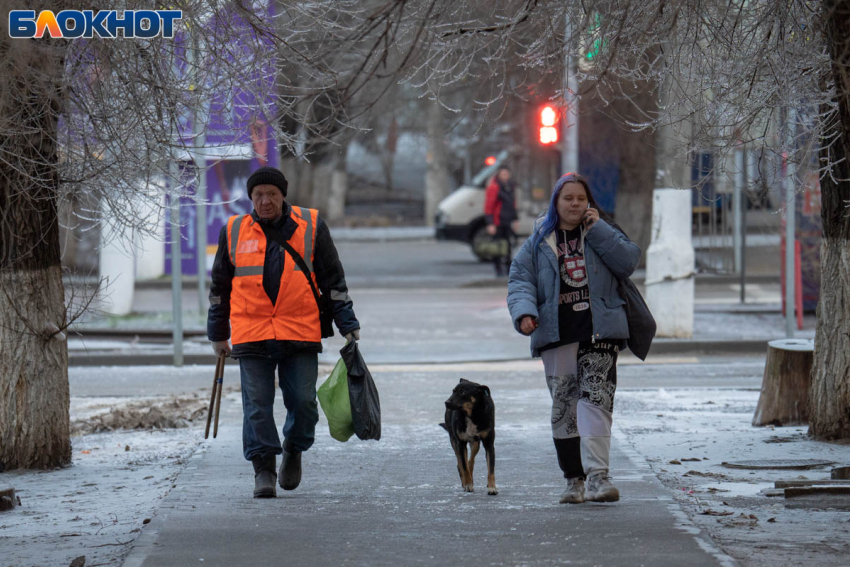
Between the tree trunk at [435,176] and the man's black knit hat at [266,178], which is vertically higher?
the tree trunk at [435,176]

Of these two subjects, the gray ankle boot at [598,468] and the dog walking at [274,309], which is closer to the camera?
the gray ankle boot at [598,468]

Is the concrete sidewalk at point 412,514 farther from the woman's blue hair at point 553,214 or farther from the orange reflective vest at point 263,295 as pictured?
the woman's blue hair at point 553,214

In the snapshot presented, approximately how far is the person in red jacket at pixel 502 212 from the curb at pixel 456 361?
8.73 meters

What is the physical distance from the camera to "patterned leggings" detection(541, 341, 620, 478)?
6023 mm

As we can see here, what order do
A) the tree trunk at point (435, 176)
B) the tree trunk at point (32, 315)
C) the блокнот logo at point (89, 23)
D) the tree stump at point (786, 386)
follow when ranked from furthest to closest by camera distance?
the tree trunk at point (435, 176) < the tree stump at point (786, 386) < the tree trunk at point (32, 315) < the блокнот logo at point (89, 23)

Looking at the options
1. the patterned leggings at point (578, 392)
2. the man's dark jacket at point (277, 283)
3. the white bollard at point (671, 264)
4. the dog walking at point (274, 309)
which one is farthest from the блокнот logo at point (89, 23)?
the white bollard at point (671, 264)

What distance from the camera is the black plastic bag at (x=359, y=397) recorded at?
6.42 metres

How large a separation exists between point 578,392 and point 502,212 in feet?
55.0

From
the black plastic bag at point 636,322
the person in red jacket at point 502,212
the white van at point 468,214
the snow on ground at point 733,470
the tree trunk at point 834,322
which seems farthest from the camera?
the white van at point 468,214

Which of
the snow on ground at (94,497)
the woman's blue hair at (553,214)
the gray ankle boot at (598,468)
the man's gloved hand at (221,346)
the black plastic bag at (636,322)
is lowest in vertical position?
the snow on ground at (94,497)

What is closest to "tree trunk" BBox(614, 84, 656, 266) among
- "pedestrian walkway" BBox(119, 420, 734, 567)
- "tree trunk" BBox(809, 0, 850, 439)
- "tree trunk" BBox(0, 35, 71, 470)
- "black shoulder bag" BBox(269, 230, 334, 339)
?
"tree trunk" BBox(809, 0, 850, 439)

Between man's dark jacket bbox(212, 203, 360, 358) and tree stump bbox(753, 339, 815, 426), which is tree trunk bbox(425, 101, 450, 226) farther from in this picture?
man's dark jacket bbox(212, 203, 360, 358)

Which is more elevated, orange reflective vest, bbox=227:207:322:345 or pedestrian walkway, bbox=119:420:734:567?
orange reflective vest, bbox=227:207:322:345

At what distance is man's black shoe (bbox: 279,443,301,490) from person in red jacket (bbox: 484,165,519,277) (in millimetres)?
16156
